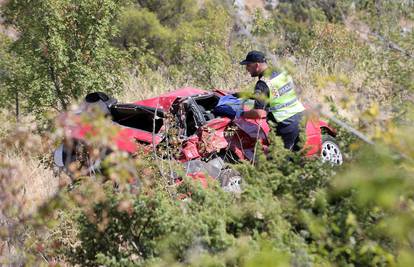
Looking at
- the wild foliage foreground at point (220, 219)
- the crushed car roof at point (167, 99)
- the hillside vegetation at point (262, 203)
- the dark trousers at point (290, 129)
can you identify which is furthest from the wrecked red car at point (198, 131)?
the wild foliage foreground at point (220, 219)

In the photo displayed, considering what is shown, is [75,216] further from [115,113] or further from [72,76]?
[72,76]

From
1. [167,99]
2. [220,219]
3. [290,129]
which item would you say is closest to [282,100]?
[290,129]

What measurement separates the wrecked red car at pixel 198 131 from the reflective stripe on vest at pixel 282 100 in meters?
0.23

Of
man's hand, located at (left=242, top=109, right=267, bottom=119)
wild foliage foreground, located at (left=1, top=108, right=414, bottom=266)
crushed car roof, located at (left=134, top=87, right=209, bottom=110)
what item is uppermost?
wild foliage foreground, located at (left=1, top=108, right=414, bottom=266)

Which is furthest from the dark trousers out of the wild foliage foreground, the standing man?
the wild foliage foreground

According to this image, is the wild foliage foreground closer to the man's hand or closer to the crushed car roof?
the man's hand

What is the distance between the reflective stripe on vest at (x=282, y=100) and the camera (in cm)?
671

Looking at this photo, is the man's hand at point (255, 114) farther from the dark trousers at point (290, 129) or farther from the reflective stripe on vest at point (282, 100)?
the dark trousers at point (290, 129)

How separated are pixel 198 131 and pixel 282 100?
3.64 ft

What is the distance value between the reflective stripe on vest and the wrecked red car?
23 cm

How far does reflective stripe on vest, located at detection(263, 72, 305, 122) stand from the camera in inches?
264

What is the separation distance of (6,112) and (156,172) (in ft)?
28.5

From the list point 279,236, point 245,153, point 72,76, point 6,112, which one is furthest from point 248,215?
point 6,112

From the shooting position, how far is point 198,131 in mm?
7242
